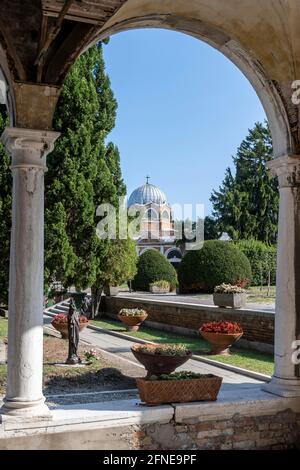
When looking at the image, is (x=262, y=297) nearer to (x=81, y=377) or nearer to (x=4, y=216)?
(x=4, y=216)

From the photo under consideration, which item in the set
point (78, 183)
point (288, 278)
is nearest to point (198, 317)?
point (78, 183)

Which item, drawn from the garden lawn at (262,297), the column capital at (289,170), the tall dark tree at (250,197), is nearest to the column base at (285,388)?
the column capital at (289,170)

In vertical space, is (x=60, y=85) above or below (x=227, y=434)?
above

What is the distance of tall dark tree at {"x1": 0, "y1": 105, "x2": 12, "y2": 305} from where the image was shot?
531 inches

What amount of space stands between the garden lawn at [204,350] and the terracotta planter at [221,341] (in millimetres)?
202

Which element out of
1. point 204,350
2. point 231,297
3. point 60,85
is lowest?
point 204,350

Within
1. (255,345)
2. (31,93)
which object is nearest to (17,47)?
(31,93)

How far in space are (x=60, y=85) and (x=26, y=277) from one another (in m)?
1.73

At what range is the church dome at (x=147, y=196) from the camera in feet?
204

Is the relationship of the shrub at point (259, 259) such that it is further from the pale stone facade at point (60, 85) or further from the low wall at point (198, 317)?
the pale stone facade at point (60, 85)

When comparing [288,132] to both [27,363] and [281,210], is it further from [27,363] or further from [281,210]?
[27,363]

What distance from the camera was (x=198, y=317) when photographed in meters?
14.2

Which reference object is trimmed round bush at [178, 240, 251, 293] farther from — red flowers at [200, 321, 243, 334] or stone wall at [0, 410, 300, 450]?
stone wall at [0, 410, 300, 450]
